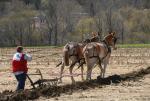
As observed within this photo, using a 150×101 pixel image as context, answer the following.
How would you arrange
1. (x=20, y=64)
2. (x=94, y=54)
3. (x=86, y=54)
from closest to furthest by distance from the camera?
1. (x=20, y=64)
2. (x=86, y=54)
3. (x=94, y=54)

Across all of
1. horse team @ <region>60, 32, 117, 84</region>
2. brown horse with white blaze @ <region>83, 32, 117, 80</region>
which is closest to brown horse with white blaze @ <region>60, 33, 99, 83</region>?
horse team @ <region>60, 32, 117, 84</region>

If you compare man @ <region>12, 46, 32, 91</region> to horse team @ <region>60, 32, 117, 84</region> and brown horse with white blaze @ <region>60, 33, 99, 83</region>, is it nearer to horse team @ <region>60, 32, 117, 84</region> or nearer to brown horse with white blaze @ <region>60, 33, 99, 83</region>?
horse team @ <region>60, 32, 117, 84</region>

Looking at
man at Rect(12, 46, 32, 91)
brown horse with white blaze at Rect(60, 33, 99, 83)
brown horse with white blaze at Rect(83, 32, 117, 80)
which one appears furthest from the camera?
brown horse with white blaze at Rect(60, 33, 99, 83)

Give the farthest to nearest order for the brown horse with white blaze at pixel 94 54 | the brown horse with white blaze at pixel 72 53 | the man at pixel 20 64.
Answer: the brown horse with white blaze at pixel 72 53, the brown horse with white blaze at pixel 94 54, the man at pixel 20 64

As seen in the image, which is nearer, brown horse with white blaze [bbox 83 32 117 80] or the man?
the man

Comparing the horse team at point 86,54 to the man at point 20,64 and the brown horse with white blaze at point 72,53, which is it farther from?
the man at point 20,64

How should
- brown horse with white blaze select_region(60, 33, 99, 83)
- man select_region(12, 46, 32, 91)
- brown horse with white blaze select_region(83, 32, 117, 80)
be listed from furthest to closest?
brown horse with white blaze select_region(60, 33, 99, 83)
brown horse with white blaze select_region(83, 32, 117, 80)
man select_region(12, 46, 32, 91)

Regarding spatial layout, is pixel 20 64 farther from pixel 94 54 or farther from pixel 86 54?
pixel 94 54

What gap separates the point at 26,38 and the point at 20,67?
84365mm

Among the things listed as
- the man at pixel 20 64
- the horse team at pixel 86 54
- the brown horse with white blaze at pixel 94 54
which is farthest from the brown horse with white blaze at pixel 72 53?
the man at pixel 20 64

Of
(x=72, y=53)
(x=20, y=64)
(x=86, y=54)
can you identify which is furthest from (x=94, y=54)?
(x=20, y=64)

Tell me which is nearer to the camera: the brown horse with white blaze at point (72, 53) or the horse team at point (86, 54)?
the horse team at point (86, 54)

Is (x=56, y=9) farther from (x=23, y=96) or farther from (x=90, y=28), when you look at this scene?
(x=23, y=96)

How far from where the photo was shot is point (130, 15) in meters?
113
